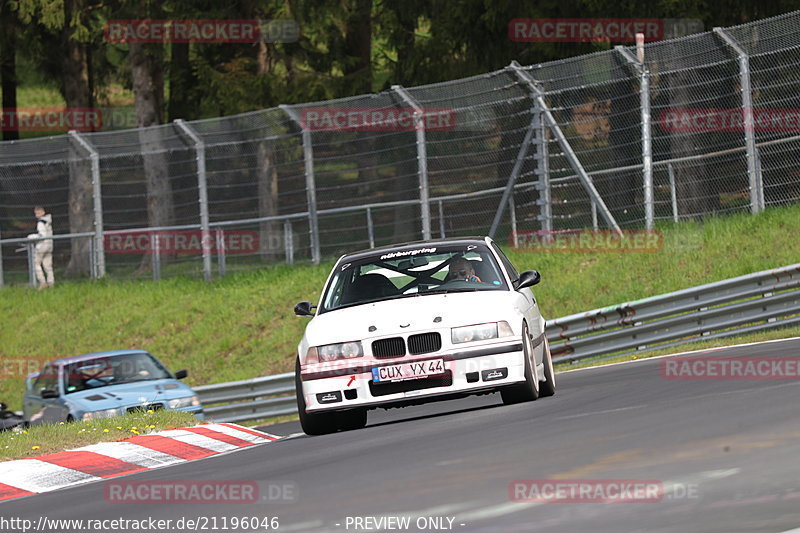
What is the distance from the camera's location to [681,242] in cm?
2019

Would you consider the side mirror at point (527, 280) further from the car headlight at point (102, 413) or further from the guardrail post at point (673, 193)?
the guardrail post at point (673, 193)

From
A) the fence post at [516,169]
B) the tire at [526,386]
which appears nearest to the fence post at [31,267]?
the fence post at [516,169]

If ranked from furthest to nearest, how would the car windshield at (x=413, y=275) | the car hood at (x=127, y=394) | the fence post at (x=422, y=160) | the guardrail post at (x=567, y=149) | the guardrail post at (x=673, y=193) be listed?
the fence post at (x=422, y=160)
the guardrail post at (x=567, y=149)
the guardrail post at (x=673, y=193)
the car hood at (x=127, y=394)
the car windshield at (x=413, y=275)

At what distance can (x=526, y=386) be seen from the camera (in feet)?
36.2

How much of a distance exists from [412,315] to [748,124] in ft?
33.5

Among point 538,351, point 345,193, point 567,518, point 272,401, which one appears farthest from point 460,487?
point 345,193

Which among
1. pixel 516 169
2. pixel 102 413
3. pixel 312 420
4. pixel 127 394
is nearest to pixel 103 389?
pixel 127 394

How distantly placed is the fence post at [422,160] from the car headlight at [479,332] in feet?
39.7

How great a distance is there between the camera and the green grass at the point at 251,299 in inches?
766

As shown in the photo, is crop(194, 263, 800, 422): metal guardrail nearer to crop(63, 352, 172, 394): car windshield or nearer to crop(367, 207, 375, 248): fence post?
crop(63, 352, 172, 394): car windshield

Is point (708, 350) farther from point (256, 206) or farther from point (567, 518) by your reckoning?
point (256, 206)

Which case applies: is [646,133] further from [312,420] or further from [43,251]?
[43,251]

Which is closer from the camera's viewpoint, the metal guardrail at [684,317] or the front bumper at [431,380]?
the front bumper at [431,380]

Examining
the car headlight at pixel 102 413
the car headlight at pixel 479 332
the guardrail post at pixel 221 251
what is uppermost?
the guardrail post at pixel 221 251
